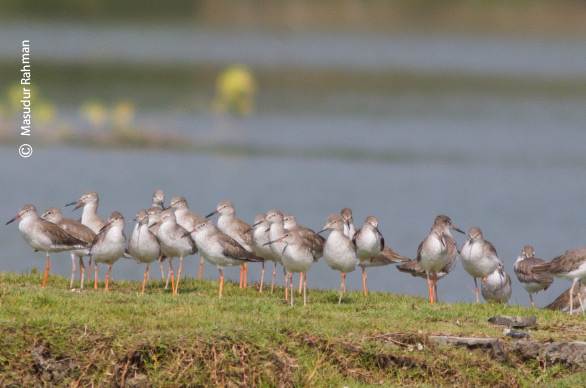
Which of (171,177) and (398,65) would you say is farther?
(398,65)

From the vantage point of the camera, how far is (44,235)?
555 inches

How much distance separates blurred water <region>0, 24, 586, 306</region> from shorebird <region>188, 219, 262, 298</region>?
4223 mm

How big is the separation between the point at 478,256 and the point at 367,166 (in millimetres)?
20346

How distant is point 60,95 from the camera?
46.9 m

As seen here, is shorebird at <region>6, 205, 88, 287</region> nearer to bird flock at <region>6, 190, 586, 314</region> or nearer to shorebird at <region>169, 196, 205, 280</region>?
bird flock at <region>6, 190, 586, 314</region>

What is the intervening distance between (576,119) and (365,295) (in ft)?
109

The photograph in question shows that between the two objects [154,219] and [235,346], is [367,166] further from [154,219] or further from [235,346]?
[235,346]

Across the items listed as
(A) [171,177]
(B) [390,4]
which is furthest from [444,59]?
(A) [171,177]

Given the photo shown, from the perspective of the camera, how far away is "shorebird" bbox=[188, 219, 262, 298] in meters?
14.5

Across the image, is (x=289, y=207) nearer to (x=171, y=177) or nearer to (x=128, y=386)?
(x=171, y=177)

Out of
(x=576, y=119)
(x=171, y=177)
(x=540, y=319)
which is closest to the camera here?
(x=540, y=319)

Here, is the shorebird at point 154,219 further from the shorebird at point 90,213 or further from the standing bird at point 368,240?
the standing bird at point 368,240

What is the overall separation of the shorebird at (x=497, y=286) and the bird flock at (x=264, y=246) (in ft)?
0.05

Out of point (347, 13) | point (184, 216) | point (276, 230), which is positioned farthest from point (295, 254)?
point (347, 13)
